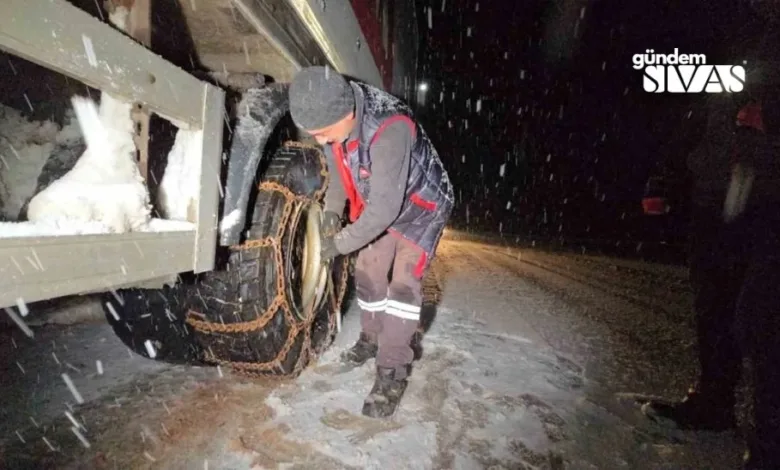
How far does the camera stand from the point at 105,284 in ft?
3.20

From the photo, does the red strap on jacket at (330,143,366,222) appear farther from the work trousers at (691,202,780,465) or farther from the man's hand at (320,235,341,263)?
the work trousers at (691,202,780,465)

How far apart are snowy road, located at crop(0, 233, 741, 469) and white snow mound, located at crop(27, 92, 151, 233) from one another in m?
0.98

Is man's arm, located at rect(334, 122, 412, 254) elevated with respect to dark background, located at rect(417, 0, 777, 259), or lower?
lower

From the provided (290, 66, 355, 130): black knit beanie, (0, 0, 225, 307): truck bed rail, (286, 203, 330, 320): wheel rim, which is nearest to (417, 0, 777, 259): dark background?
(286, 203, 330, 320): wheel rim

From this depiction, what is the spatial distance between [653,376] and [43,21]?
308 cm

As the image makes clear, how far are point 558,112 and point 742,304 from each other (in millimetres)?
13679

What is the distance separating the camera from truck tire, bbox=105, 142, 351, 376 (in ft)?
5.65

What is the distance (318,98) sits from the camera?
171 centimetres

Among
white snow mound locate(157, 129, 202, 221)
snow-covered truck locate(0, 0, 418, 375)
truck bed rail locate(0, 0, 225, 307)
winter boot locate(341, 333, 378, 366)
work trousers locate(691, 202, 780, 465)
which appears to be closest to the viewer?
truck bed rail locate(0, 0, 225, 307)

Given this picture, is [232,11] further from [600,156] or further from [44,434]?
[600,156]

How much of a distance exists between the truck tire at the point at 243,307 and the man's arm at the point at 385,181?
0.35 meters

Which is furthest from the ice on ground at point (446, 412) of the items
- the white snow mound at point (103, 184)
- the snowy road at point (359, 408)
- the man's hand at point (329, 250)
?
the white snow mound at point (103, 184)

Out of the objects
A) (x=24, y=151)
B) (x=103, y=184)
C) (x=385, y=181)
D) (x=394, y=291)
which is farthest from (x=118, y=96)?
(x=394, y=291)

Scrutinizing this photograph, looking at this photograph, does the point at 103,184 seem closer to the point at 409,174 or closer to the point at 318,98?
the point at 318,98
